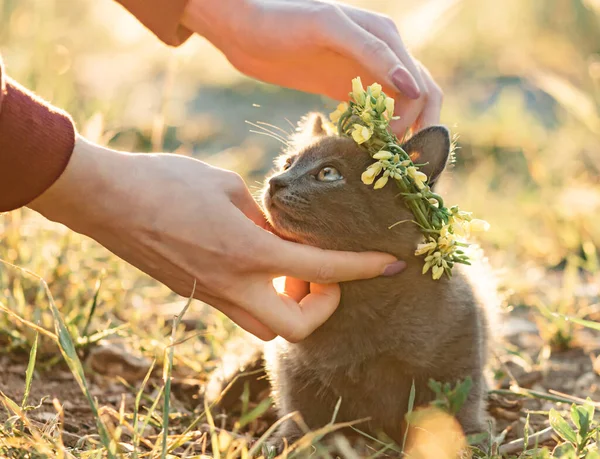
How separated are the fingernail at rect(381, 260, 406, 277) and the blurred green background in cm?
47

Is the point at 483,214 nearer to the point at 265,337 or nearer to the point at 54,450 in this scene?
the point at 265,337

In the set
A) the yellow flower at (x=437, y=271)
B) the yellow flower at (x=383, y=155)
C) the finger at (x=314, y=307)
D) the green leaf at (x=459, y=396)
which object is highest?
the yellow flower at (x=383, y=155)

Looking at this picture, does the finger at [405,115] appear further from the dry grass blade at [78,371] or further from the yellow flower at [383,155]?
the dry grass blade at [78,371]

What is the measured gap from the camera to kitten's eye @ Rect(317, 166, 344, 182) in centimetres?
211

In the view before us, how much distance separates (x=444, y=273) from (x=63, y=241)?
1649 mm

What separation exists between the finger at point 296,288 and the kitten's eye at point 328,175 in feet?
1.00

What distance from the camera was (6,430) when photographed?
1739 mm

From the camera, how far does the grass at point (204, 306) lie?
6.40 ft

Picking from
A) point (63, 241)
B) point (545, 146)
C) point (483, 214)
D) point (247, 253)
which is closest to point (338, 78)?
point (247, 253)

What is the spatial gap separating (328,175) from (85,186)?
0.74 metres

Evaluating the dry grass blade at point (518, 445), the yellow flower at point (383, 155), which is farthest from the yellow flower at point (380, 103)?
the dry grass blade at point (518, 445)

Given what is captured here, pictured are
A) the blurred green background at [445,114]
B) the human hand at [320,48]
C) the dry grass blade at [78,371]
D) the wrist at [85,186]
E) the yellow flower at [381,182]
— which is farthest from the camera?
the blurred green background at [445,114]

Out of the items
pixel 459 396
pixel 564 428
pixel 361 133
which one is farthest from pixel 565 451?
pixel 361 133

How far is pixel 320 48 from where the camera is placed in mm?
2295
